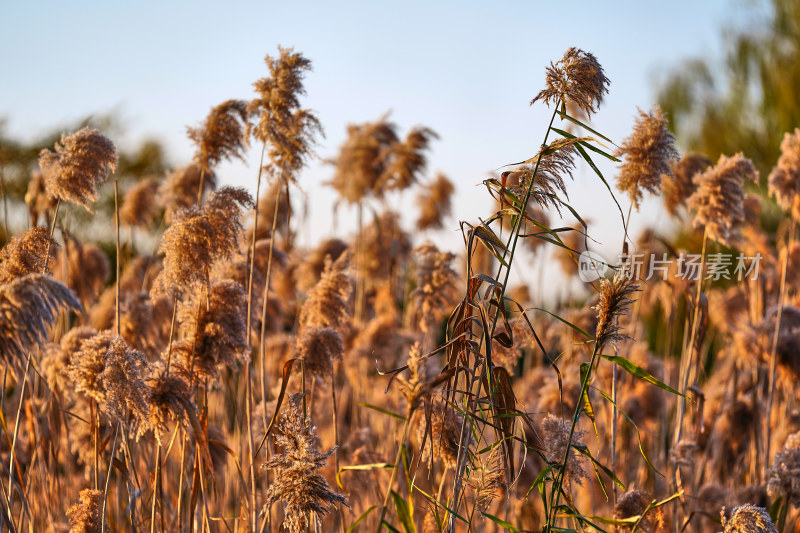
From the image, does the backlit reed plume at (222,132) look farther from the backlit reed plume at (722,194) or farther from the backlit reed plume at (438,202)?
the backlit reed plume at (438,202)

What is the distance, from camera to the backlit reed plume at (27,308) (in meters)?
1.45

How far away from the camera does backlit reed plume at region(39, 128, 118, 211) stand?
7.20 feet

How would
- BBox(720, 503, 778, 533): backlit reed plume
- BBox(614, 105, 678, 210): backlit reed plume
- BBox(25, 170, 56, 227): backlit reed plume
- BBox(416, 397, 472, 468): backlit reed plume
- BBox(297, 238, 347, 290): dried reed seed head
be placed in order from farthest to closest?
BBox(297, 238, 347, 290): dried reed seed head < BBox(25, 170, 56, 227): backlit reed plume < BBox(614, 105, 678, 210): backlit reed plume < BBox(416, 397, 472, 468): backlit reed plume < BBox(720, 503, 778, 533): backlit reed plume

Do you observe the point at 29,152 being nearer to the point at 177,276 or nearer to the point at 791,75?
the point at 177,276

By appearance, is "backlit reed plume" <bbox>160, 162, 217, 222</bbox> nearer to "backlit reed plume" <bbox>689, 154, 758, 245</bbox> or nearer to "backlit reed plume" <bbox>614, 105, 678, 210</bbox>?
"backlit reed plume" <bbox>614, 105, 678, 210</bbox>

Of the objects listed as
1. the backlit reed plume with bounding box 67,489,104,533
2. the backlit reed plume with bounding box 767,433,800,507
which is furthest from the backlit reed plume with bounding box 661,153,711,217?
the backlit reed plume with bounding box 67,489,104,533

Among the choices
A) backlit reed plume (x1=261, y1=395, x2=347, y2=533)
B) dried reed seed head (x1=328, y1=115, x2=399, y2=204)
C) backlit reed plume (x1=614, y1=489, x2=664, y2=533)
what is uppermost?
dried reed seed head (x1=328, y1=115, x2=399, y2=204)

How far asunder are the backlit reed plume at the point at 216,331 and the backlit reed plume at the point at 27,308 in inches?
23.9

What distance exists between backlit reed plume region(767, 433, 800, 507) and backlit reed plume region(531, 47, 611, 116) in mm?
1406

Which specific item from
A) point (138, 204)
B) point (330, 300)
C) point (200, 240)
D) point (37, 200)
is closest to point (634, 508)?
point (330, 300)

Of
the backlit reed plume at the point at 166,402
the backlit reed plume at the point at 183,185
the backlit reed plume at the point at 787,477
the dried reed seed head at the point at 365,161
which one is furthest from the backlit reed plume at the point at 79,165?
the dried reed seed head at the point at 365,161

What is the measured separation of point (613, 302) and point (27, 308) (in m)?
1.12

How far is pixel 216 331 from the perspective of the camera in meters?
2.12

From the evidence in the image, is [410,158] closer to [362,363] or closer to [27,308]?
[362,363]
